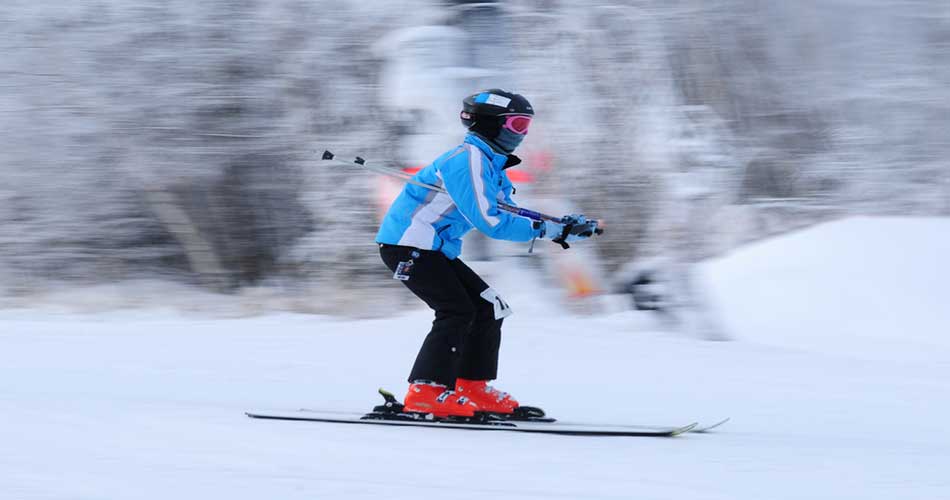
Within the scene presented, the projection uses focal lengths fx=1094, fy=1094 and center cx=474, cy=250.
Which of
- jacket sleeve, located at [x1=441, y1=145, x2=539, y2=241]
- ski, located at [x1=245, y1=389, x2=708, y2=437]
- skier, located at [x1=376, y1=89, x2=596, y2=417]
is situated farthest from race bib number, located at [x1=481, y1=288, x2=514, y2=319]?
ski, located at [x1=245, y1=389, x2=708, y2=437]

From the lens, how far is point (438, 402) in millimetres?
4887

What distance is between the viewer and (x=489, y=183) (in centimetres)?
471

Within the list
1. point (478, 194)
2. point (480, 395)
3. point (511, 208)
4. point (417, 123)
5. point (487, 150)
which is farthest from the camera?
point (417, 123)

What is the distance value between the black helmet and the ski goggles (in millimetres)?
17

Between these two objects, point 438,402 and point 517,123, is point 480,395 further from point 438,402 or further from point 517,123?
point 517,123

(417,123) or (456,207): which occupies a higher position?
(417,123)

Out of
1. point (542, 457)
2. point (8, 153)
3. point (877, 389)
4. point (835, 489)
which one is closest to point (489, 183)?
point (542, 457)

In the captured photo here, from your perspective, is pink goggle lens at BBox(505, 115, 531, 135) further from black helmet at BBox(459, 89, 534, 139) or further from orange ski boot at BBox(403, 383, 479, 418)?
orange ski boot at BBox(403, 383, 479, 418)

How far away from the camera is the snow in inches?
154

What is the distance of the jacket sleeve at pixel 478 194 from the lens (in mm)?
4645

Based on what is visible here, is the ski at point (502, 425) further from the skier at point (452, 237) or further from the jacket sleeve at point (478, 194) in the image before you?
the jacket sleeve at point (478, 194)

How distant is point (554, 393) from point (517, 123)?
5.76 feet

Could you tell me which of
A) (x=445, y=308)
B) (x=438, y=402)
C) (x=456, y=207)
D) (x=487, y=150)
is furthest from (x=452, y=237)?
(x=438, y=402)

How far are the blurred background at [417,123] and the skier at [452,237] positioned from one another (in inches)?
139
